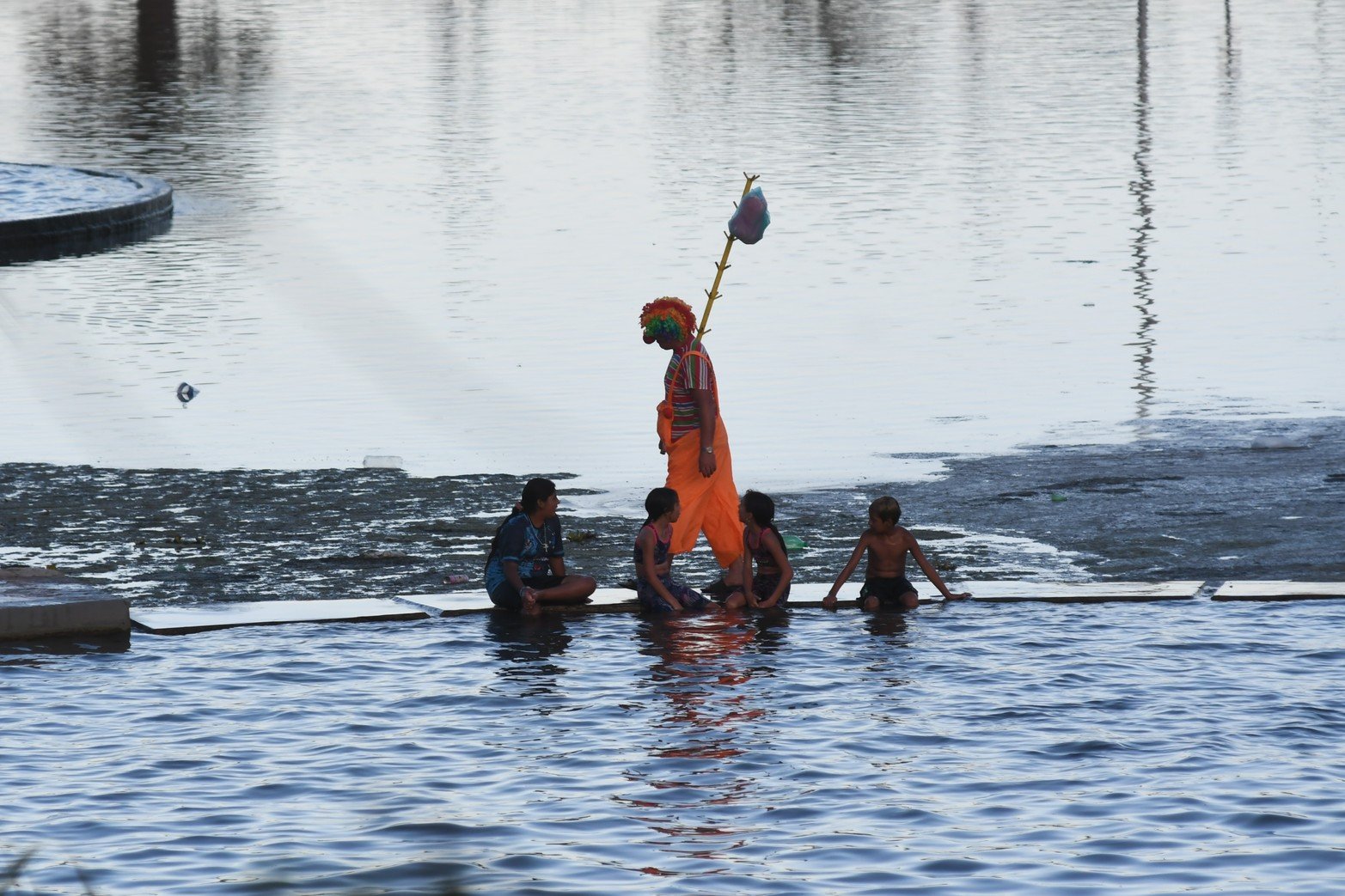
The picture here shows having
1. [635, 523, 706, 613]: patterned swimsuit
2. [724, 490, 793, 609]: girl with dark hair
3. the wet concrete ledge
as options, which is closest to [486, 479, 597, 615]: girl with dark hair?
[635, 523, 706, 613]: patterned swimsuit

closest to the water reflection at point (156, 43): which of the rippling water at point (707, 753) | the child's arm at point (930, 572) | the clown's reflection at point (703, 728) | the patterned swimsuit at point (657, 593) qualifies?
the patterned swimsuit at point (657, 593)

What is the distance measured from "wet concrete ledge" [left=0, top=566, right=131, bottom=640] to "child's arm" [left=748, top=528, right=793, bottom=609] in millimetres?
2983

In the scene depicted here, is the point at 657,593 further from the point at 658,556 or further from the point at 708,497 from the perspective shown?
the point at 708,497

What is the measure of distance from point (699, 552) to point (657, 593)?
1783mm

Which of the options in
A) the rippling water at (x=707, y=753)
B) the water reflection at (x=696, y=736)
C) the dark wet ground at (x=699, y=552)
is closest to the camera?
the rippling water at (x=707, y=753)

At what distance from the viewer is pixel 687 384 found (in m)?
11.5

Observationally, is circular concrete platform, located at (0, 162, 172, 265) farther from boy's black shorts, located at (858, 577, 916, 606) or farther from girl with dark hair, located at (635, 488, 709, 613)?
boy's black shorts, located at (858, 577, 916, 606)

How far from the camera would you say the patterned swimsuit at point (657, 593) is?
36.8 ft

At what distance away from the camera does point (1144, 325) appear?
70.1ft

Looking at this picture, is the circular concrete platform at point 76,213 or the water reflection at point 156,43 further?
the water reflection at point 156,43

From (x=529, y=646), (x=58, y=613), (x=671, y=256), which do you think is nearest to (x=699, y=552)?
(x=529, y=646)

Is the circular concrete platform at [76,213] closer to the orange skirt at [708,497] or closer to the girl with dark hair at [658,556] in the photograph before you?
the orange skirt at [708,497]

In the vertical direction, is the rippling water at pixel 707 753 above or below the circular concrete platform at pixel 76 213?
below

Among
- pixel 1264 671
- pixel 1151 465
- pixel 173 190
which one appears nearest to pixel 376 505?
pixel 1151 465
